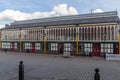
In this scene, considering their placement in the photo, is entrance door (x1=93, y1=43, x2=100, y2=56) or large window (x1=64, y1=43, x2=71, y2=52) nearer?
entrance door (x1=93, y1=43, x2=100, y2=56)

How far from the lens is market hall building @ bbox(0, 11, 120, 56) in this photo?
27.6 m

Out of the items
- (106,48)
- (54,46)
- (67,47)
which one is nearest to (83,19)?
(67,47)

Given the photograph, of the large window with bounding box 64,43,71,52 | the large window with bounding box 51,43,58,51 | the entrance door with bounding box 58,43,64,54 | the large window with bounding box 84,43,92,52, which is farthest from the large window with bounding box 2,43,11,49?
the large window with bounding box 84,43,92,52

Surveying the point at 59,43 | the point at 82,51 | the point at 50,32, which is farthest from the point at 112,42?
the point at 50,32

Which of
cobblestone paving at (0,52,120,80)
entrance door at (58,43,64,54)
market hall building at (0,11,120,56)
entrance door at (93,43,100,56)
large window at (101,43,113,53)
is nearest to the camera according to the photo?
cobblestone paving at (0,52,120,80)

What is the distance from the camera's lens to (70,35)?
102 feet

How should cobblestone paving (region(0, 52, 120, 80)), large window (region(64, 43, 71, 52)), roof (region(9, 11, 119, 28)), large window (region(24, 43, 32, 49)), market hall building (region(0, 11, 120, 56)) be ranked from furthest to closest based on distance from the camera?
large window (region(24, 43, 32, 49)) < large window (region(64, 43, 71, 52)) < roof (region(9, 11, 119, 28)) < market hall building (region(0, 11, 120, 56)) < cobblestone paving (region(0, 52, 120, 80))

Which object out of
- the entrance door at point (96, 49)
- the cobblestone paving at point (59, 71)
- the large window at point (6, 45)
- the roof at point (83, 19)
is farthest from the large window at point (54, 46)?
the cobblestone paving at point (59, 71)

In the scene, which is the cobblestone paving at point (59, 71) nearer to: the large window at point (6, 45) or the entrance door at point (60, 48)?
the entrance door at point (60, 48)

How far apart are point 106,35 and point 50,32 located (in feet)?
34.9

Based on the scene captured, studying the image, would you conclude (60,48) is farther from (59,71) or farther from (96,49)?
(59,71)

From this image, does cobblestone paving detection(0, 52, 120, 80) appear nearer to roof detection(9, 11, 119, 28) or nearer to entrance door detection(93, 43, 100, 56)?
entrance door detection(93, 43, 100, 56)

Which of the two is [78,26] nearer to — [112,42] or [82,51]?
[82,51]

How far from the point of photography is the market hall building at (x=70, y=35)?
1088 inches
